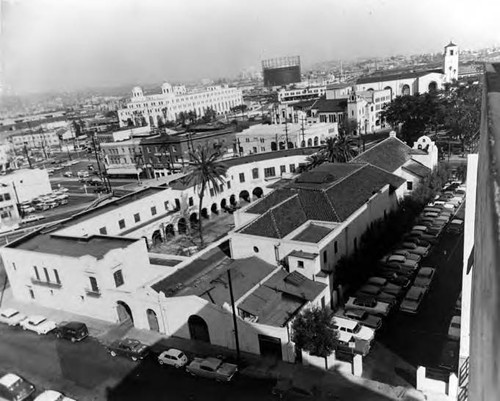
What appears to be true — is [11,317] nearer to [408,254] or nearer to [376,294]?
[376,294]

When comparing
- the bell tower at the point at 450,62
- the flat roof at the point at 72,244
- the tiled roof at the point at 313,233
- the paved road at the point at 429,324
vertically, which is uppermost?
the bell tower at the point at 450,62

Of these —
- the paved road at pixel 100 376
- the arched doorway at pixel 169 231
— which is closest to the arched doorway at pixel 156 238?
the arched doorway at pixel 169 231

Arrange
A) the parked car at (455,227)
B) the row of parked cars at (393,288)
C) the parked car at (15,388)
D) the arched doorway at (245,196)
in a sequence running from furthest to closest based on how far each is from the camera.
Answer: the arched doorway at (245,196) → the parked car at (455,227) → the row of parked cars at (393,288) → the parked car at (15,388)

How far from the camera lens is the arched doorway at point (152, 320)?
104 feet

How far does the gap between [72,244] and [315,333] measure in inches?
885

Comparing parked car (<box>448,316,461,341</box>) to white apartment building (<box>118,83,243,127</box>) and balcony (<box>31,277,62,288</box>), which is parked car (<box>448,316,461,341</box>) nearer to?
balcony (<box>31,277,62,288</box>)

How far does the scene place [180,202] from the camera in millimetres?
52500

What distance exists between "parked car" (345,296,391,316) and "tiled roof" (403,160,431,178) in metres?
24.6

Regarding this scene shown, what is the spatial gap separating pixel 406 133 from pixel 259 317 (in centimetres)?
6102

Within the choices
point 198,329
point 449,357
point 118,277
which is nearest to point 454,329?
point 449,357

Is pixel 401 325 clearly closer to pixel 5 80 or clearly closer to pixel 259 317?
pixel 259 317

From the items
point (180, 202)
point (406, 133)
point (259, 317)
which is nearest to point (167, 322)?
point (259, 317)

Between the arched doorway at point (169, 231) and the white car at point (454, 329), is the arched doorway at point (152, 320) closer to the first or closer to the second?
the white car at point (454, 329)

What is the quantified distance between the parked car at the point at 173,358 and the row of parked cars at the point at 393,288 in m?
9.65
